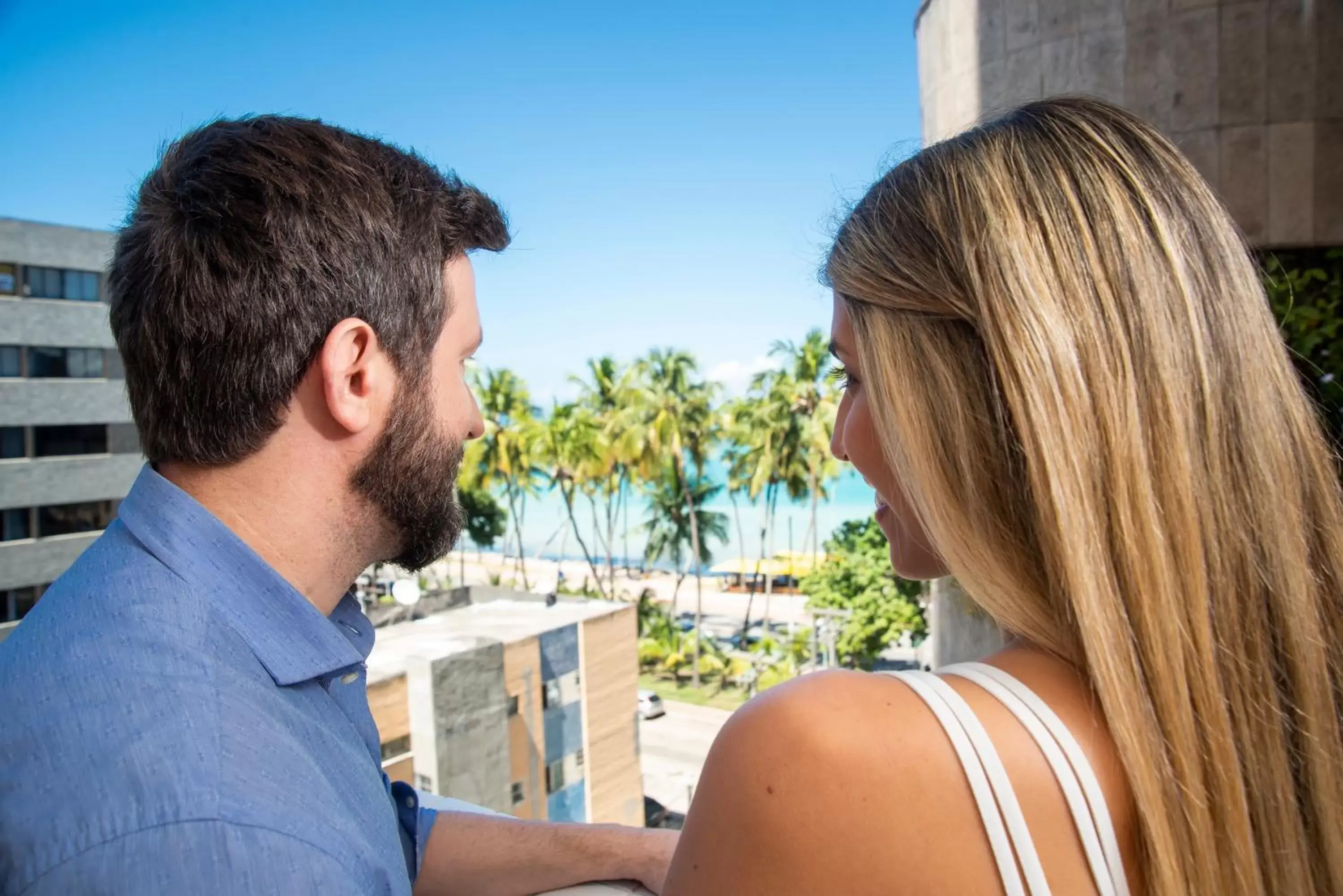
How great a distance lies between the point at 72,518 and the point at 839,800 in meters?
17.5

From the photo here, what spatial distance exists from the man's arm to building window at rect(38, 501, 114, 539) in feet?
50.1

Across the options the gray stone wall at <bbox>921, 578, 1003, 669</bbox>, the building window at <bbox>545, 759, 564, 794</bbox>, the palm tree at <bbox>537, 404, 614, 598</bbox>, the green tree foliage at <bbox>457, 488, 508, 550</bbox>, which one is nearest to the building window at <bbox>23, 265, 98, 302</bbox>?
the building window at <bbox>545, 759, 564, 794</bbox>

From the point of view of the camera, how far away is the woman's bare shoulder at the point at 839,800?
2.06 feet

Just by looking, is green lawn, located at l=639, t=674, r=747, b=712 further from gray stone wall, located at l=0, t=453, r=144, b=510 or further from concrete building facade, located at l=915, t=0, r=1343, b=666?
concrete building facade, located at l=915, t=0, r=1343, b=666

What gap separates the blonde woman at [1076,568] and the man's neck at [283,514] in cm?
64

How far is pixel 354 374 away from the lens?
1.13 m

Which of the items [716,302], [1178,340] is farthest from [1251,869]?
[716,302]

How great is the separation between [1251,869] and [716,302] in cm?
6031

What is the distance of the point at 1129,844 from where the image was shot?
2.17 feet

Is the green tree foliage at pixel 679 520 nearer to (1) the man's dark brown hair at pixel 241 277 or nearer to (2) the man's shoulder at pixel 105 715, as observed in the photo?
(1) the man's dark brown hair at pixel 241 277

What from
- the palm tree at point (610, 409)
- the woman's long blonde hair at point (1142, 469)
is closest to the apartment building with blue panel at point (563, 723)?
the woman's long blonde hair at point (1142, 469)

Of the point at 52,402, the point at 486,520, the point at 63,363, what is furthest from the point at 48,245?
the point at 486,520

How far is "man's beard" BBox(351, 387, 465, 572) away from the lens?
1.17 m

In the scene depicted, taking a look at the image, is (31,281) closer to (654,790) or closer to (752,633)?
(654,790)
